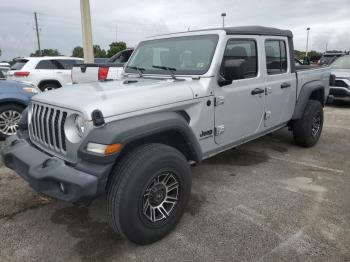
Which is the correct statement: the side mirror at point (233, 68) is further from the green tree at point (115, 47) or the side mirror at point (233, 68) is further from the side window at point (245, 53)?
the green tree at point (115, 47)

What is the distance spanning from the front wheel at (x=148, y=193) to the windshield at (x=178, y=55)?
1172 mm

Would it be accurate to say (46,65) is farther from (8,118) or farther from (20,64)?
(8,118)

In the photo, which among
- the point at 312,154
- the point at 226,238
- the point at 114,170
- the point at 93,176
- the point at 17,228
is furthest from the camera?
the point at 312,154

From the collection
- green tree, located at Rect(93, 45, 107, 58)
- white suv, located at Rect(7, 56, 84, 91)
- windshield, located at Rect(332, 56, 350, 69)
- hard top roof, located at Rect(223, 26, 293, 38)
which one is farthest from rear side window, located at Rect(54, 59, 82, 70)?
green tree, located at Rect(93, 45, 107, 58)

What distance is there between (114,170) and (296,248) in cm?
167

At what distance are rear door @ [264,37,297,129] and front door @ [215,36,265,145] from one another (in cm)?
21

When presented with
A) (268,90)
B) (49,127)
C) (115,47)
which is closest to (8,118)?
(49,127)

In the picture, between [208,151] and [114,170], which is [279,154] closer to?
[208,151]

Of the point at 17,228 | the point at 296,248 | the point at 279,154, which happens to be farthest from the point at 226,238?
the point at 279,154

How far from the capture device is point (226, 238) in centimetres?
287

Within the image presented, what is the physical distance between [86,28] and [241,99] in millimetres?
8360

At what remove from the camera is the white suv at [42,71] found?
10.0 metres

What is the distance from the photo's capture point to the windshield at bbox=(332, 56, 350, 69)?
10563mm

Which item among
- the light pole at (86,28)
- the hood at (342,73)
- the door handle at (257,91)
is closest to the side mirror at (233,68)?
the door handle at (257,91)
